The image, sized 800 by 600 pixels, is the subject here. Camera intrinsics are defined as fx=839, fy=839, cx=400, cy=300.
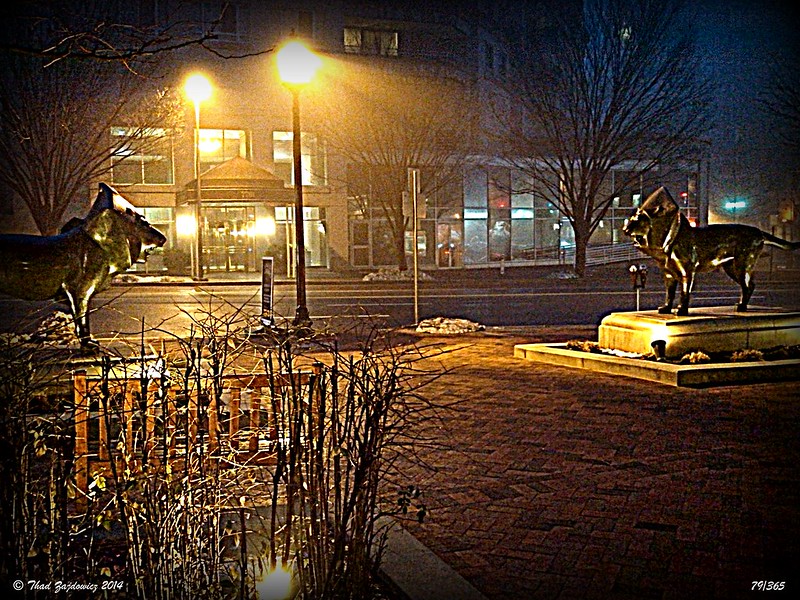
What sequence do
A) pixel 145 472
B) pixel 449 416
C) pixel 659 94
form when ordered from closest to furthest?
pixel 145 472 < pixel 449 416 < pixel 659 94

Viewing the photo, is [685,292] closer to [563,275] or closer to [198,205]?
[198,205]

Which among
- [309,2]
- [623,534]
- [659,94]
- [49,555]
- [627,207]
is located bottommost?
[623,534]

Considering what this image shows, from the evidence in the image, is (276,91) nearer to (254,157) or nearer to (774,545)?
(254,157)

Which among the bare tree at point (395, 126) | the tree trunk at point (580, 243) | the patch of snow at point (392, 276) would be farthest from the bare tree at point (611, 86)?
the patch of snow at point (392, 276)

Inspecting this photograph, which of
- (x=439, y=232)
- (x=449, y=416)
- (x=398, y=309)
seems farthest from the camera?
(x=439, y=232)

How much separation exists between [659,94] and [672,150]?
249cm

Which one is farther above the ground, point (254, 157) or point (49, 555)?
point (254, 157)

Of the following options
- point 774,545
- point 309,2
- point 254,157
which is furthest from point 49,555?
point 309,2

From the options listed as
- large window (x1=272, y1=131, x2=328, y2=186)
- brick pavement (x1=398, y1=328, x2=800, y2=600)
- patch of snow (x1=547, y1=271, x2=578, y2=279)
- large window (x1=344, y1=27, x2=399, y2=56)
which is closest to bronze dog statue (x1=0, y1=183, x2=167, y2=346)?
brick pavement (x1=398, y1=328, x2=800, y2=600)

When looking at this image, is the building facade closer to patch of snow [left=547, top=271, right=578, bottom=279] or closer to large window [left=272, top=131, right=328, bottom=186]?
large window [left=272, top=131, right=328, bottom=186]

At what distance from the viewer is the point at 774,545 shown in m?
5.07

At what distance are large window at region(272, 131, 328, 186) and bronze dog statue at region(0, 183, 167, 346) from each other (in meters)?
32.7

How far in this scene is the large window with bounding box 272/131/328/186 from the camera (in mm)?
41219

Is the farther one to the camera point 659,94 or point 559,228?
point 559,228
